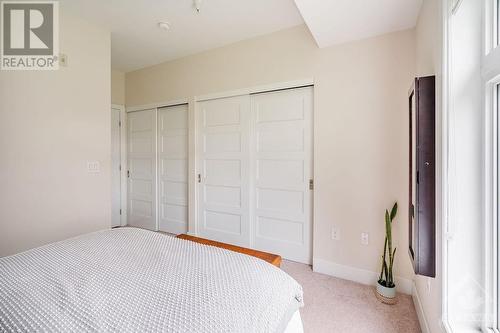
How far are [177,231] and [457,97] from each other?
3.38 metres

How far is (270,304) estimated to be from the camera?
0.90 meters

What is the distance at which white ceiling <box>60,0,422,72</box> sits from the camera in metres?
1.74

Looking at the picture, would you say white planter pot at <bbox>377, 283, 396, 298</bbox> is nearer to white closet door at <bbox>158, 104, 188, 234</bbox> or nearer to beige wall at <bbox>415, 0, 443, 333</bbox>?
beige wall at <bbox>415, 0, 443, 333</bbox>

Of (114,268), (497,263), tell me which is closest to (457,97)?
(497,263)

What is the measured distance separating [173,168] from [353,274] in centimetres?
268

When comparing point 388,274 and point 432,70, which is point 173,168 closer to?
point 388,274

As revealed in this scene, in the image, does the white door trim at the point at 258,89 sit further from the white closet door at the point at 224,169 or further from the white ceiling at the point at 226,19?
the white ceiling at the point at 226,19

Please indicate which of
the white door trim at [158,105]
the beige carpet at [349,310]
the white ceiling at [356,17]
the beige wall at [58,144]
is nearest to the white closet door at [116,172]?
the white door trim at [158,105]

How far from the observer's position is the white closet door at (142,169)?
11.7 ft

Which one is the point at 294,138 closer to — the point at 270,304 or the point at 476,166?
the point at 476,166

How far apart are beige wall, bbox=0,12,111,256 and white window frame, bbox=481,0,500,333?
3.05m

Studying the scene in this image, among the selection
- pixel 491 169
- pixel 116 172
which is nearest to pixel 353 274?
pixel 491 169

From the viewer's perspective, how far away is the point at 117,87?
3695mm

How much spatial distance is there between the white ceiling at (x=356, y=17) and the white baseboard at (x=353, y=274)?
2.19 m
